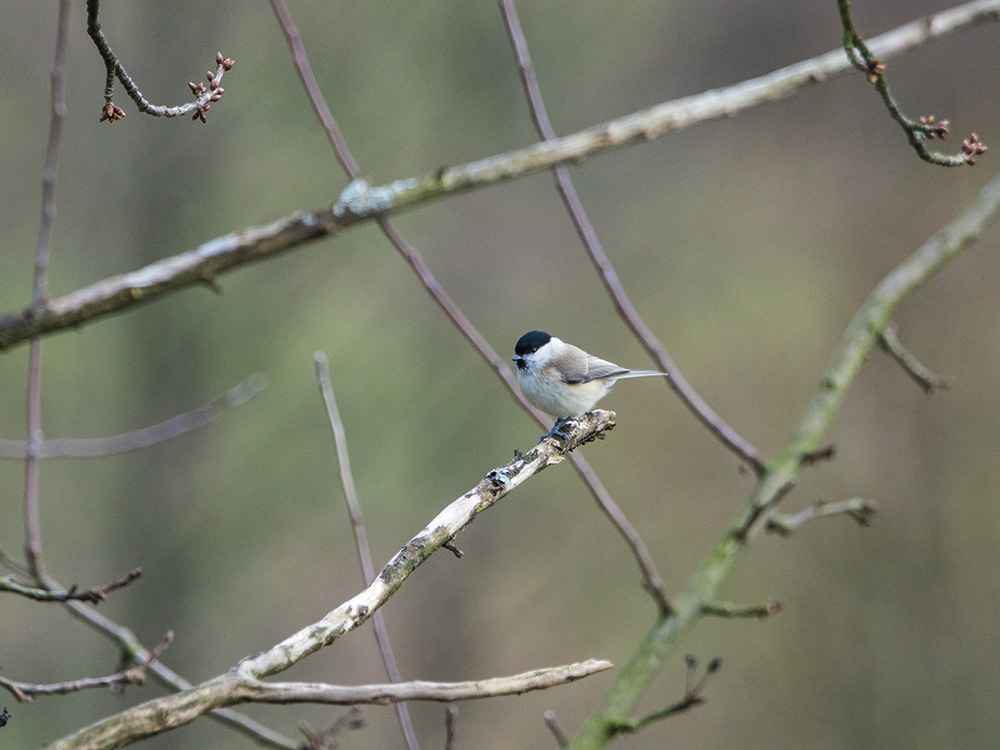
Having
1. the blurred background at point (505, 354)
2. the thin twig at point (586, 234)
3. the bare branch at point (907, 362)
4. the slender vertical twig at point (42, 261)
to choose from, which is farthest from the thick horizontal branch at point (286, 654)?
the blurred background at point (505, 354)

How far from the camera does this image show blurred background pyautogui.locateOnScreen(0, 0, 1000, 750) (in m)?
5.48

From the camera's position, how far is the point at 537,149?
1.63 m

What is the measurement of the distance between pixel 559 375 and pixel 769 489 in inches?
33.0

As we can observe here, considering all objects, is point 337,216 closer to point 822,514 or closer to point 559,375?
point 559,375

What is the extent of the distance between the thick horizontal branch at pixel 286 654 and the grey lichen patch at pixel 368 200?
1.93 feet

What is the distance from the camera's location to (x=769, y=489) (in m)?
2.94

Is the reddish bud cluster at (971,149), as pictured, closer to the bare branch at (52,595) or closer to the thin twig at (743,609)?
the thin twig at (743,609)

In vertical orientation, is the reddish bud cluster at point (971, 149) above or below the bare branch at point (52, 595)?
above

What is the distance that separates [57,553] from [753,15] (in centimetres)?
657

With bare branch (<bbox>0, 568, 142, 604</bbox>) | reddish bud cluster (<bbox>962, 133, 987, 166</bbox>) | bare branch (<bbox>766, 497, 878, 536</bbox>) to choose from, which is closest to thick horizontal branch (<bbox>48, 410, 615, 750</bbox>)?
bare branch (<bbox>0, 568, 142, 604</bbox>)

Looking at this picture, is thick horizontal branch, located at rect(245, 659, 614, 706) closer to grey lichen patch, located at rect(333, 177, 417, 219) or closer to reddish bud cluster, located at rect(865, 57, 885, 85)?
grey lichen patch, located at rect(333, 177, 417, 219)

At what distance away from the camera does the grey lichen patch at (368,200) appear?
1.71 metres

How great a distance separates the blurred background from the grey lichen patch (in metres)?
3.93

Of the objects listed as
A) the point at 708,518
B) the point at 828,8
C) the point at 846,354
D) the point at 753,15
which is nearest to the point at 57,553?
the point at 708,518
